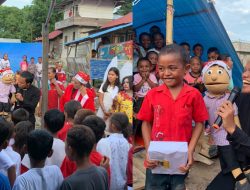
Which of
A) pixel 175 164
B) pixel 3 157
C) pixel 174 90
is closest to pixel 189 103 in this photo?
pixel 174 90

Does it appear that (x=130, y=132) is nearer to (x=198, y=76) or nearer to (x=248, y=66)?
(x=198, y=76)

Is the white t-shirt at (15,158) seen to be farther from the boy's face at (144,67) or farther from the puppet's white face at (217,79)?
the puppet's white face at (217,79)

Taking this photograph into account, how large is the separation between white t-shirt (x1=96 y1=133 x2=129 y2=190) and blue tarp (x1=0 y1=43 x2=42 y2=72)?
42.3ft

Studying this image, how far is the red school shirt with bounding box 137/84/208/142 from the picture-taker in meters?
2.58

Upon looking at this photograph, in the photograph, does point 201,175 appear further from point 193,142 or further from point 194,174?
point 193,142

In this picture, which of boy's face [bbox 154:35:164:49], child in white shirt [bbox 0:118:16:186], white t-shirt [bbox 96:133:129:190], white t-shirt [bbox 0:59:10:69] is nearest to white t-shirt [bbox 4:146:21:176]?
child in white shirt [bbox 0:118:16:186]

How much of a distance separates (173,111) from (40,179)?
1.02 meters

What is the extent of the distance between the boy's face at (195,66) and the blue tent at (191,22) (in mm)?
177

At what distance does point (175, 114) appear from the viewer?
2578mm

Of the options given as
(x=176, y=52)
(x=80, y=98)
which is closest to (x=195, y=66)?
(x=176, y=52)

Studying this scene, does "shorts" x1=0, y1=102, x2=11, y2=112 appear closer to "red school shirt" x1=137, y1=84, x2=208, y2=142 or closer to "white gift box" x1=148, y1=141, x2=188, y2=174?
"red school shirt" x1=137, y1=84, x2=208, y2=142

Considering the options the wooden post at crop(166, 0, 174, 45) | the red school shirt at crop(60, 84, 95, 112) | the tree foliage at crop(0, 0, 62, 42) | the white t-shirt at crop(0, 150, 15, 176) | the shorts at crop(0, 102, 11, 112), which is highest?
the tree foliage at crop(0, 0, 62, 42)

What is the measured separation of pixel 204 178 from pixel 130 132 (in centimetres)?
152

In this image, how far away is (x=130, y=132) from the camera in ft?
12.7
